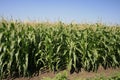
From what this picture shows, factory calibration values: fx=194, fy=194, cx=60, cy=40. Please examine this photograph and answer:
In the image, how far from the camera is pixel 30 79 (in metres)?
5.18

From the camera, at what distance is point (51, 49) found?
5.32 metres

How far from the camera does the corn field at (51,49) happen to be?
494 centimetres

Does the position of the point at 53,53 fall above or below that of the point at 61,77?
above

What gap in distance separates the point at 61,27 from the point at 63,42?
727mm

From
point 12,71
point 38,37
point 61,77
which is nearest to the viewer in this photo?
point 61,77

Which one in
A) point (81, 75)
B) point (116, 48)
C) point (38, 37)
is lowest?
point (81, 75)

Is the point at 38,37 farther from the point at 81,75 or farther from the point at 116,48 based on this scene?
the point at 116,48

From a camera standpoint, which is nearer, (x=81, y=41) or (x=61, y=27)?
(x=81, y=41)

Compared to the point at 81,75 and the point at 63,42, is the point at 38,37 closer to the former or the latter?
the point at 63,42

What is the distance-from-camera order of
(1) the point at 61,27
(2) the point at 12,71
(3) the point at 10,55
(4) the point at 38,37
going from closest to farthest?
Result: (3) the point at 10,55 → (2) the point at 12,71 → (4) the point at 38,37 → (1) the point at 61,27

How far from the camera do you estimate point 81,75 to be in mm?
5547

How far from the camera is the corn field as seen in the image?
4.94m

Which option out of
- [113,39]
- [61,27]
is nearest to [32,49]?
[61,27]

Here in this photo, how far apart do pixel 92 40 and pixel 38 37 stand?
5.34 ft
